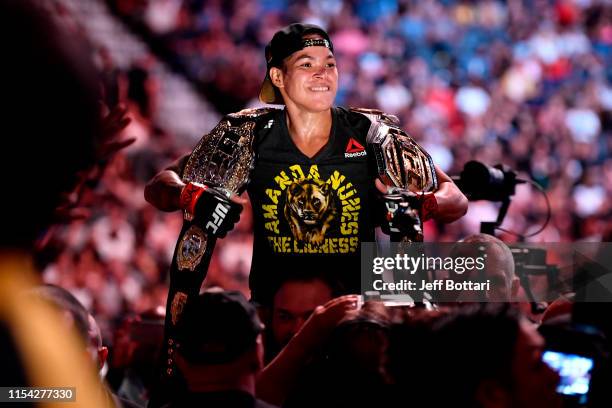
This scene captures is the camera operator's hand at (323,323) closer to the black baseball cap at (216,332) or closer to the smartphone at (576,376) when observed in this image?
the black baseball cap at (216,332)

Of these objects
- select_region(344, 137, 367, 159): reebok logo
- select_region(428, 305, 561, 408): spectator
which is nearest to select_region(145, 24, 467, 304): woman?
select_region(344, 137, 367, 159): reebok logo

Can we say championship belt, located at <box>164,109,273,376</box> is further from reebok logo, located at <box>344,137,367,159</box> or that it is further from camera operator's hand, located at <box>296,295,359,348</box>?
camera operator's hand, located at <box>296,295,359,348</box>

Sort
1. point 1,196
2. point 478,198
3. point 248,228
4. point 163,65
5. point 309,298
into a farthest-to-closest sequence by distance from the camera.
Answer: point 163,65 < point 248,228 < point 478,198 < point 309,298 < point 1,196

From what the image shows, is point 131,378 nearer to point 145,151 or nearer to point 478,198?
point 478,198

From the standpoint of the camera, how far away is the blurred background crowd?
270 inches

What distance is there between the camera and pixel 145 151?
7203mm

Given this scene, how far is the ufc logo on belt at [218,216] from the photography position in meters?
3.38

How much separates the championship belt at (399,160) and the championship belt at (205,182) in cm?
53

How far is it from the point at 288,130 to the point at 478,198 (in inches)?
35.5

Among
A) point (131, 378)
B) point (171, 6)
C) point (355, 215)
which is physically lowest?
point (131, 378)

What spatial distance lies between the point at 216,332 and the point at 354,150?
5.71ft

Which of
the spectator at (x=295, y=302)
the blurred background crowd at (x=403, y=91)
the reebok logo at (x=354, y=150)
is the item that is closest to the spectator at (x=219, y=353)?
the spectator at (x=295, y=302)

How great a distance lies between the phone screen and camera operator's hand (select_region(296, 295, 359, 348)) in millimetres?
594

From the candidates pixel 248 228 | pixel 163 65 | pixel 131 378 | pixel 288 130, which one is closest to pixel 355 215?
pixel 288 130
